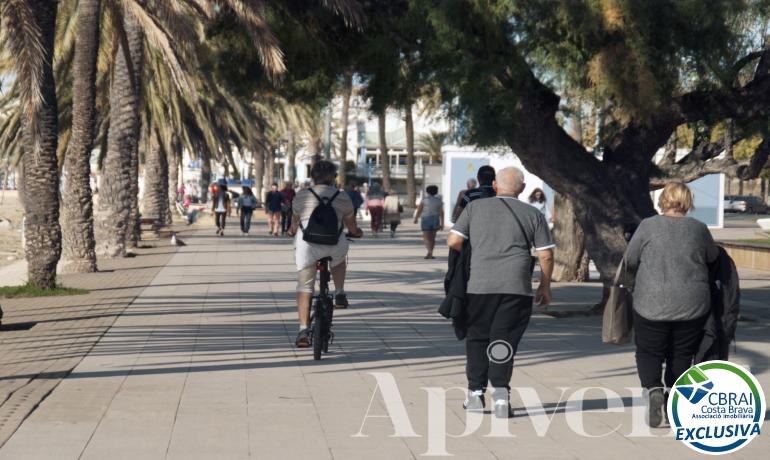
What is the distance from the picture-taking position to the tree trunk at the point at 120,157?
23094 millimetres

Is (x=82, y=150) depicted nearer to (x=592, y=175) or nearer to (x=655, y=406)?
(x=592, y=175)

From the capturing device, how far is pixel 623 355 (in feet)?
34.7

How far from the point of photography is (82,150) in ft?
62.0

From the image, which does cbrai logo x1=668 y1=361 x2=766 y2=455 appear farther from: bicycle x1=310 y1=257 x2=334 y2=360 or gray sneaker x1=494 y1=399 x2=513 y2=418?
bicycle x1=310 y1=257 x2=334 y2=360

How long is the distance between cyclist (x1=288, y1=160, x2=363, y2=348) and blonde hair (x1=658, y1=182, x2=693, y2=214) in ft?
11.4

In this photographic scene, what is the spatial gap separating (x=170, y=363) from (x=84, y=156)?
10032 mm

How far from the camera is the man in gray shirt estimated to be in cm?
744

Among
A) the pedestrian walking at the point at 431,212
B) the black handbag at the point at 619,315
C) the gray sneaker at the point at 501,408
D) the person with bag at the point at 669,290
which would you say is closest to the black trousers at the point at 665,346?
the person with bag at the point at 669,290

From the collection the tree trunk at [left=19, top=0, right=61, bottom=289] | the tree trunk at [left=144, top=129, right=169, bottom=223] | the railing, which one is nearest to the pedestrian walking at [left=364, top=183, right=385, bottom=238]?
the tree trunk at [left=144, top=129, right=169, bottom=223]

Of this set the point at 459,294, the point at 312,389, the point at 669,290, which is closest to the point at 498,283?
the point at 459,294

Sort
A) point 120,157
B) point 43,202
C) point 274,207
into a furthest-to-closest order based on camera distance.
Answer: point 274,207 < point 120,157 < point 43,202

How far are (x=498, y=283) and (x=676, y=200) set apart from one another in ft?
3.82

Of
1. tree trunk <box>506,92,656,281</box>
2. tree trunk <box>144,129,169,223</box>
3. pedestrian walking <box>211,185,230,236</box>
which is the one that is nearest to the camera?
tree trunk <box>506,92,656,281</box>

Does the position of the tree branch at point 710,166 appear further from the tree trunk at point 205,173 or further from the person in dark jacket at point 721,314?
the tree trunk at point 205,173
